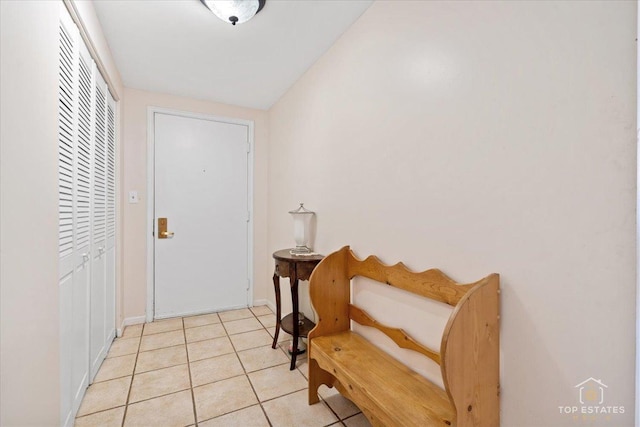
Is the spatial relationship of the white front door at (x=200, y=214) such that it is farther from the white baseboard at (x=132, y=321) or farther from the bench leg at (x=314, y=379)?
the bench leg at (x=314, y=379)

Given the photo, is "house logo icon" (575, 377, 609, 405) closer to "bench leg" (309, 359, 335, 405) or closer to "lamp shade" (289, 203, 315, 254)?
"bench leg" (309, 359, 335, 405)

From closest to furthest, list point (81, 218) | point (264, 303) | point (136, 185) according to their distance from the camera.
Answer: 1. point (81, 218)
2. point (136, 185)
3. point (264, 303)

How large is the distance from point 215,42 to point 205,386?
7.78ft

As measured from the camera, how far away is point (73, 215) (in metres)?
1.51

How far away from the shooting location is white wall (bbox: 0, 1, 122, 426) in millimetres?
854

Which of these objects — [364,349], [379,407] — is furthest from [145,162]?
[379,407]

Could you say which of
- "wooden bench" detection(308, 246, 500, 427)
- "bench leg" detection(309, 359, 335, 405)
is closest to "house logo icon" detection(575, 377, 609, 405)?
"wooden bench" detection(308, 246, 500, 427)

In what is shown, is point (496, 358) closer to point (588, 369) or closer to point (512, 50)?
point (588, 369)

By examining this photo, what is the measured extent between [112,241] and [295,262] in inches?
66.4

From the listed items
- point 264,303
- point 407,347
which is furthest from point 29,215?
point 264,303

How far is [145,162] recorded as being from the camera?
2877 mm

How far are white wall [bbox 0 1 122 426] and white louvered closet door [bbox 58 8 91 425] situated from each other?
137 mm

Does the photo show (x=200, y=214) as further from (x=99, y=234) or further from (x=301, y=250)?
(x=301, y=250)

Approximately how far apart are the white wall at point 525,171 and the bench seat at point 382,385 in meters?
0.27
